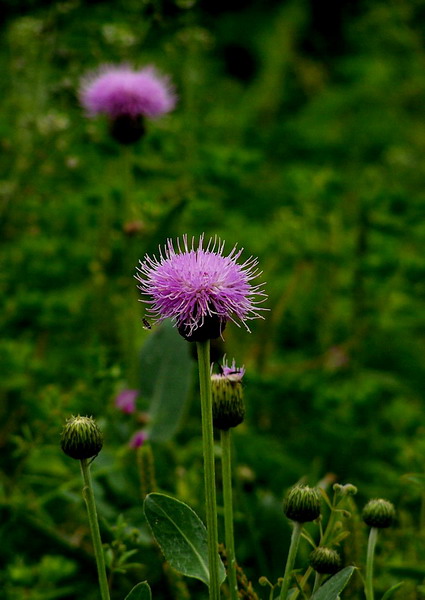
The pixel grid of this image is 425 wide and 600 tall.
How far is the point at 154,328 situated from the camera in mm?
1981

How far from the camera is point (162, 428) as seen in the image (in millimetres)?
1774

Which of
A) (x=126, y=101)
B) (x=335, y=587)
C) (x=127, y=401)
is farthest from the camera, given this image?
(x=126, y=101)

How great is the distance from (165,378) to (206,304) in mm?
907

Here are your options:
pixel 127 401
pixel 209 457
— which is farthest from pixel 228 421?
pixel 127 401

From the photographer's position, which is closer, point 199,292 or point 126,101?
point 199,292

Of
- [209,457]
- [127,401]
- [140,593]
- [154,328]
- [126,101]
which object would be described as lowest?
[140,593]

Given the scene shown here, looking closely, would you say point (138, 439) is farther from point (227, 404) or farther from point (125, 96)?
point (125, 96)

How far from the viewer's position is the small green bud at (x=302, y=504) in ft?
3.32

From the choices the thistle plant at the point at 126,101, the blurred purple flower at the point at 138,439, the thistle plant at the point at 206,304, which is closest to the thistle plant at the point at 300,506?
the thistle plant at the point at 206,304

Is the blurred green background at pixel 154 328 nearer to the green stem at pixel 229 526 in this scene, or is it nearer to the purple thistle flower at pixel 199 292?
the green stem at pixel 229 526

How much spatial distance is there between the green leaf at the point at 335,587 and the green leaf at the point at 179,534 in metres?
0.13

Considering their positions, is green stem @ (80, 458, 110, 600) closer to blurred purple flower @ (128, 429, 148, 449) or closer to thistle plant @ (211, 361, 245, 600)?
thistle plant @ (211, 361, 245, 600)

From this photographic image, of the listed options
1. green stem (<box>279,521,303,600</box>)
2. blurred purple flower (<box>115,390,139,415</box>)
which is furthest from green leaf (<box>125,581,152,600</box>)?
blurred purple flower (<box>115,390,139,415</box>)

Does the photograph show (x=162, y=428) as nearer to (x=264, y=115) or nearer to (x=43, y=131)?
(x=43, y=131)
